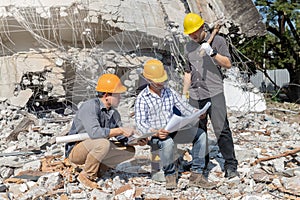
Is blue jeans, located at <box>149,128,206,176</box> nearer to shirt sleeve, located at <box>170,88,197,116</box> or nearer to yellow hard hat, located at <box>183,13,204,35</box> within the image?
shirt sleeve, located at <box>170,88,197,116</box>

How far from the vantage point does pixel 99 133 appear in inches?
138

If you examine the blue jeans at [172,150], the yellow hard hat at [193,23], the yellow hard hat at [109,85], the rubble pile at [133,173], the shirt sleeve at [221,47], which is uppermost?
the yellow hard hat at [193,23]

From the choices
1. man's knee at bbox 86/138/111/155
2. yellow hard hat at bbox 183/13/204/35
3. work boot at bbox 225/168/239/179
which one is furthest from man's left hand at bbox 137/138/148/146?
yellow hard hat at bbox 183/13/204/35

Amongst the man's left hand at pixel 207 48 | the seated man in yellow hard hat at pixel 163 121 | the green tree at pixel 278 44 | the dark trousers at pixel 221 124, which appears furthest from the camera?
the green tree at pixel 278 44

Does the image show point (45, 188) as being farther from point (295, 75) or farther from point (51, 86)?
point (295, 75)

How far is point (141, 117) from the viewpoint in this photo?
362 cm

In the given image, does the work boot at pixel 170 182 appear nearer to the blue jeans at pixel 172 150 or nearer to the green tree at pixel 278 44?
the blue jeans at pixel 172 150

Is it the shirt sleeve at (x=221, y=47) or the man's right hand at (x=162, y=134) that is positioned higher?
the shirt sleeve at (x=221, y=47)

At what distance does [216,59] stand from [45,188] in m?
1.93

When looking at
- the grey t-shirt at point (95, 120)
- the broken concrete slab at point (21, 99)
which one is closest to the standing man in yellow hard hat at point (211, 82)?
the grey t-shirt at point (95, 120)

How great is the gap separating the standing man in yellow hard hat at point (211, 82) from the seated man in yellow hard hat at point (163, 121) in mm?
175

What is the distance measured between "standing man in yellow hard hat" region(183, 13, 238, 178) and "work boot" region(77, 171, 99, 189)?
1.16 m

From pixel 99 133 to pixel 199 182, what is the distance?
104cm

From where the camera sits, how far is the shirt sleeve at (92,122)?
350cm
